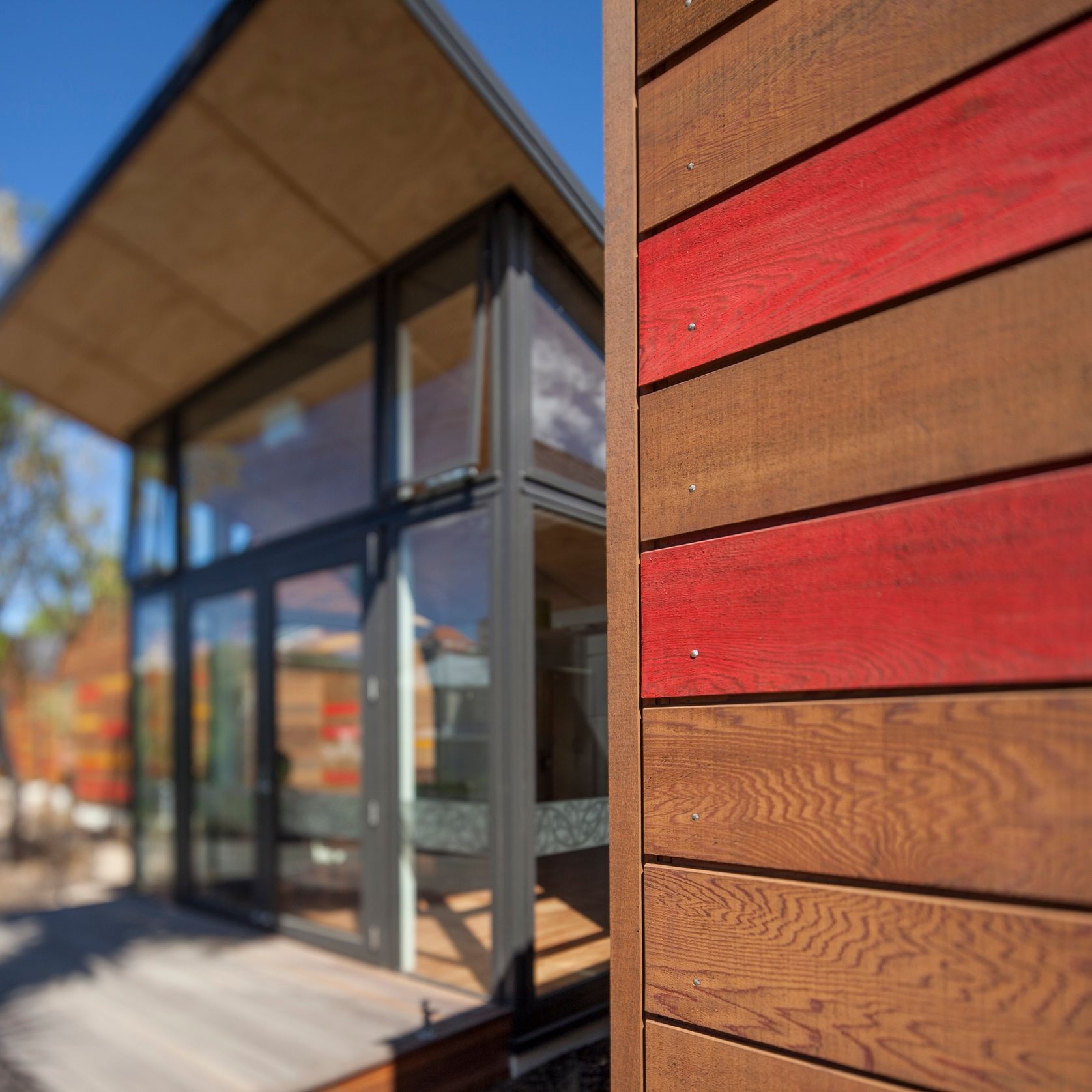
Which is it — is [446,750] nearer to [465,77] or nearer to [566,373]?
[566,373]

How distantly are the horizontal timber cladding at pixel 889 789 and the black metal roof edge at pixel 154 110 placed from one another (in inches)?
135

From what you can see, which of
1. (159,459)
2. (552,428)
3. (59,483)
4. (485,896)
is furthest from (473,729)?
(59,483)

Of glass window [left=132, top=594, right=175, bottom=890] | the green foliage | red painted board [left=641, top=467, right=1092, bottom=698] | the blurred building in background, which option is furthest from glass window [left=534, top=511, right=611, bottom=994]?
the green foliage

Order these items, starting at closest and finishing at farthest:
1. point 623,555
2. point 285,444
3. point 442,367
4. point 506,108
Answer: point 623,555 < point 506,108 < point 442,367 < point 285,444

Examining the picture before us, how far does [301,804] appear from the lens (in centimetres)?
494

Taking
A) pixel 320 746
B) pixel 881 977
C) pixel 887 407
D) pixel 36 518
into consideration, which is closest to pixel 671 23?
pixel 887 407

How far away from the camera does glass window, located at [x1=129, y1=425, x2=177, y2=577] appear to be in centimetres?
648

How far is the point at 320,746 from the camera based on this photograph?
486 cm

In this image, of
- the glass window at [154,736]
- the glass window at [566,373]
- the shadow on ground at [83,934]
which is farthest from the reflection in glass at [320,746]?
the glass window at [154,736]

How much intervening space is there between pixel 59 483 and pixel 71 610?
1.51m

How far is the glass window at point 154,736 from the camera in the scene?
20.9 ft

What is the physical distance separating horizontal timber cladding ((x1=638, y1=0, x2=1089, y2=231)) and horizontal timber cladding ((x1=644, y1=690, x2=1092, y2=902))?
30.7 inches

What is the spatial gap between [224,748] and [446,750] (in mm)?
2396

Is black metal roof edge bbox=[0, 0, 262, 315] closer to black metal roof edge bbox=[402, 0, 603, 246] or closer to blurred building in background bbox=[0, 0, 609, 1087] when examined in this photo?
blurred building in background bbox=[0, 0, 609, 1087]
